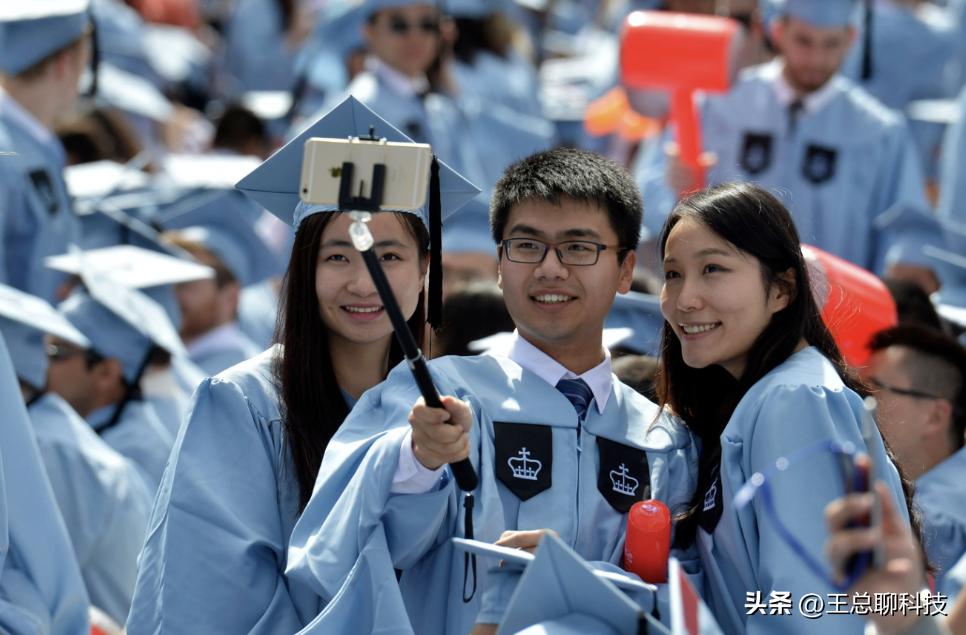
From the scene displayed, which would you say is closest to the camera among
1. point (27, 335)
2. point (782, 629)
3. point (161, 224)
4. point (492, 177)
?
point (782, 629)

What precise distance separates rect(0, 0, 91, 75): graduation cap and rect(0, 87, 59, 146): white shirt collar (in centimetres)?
20

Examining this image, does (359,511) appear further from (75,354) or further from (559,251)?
(75,354)

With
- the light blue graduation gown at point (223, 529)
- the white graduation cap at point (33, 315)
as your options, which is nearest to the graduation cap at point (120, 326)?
the white graduation cap at point (33, 315)

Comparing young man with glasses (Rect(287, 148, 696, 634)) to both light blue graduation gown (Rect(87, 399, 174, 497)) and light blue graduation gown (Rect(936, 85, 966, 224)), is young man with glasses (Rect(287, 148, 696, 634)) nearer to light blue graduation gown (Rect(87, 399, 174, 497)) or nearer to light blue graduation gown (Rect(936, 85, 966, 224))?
light blue graduation gown (Rect(87, 399, 174, 497))

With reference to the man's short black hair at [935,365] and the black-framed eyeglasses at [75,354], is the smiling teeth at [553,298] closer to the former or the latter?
the man's short black hair at [935,365]

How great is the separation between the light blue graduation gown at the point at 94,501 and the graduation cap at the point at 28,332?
0.11 meters

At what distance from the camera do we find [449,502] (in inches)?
138

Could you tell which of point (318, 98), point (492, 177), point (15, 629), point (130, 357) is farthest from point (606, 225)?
point (318, 98)

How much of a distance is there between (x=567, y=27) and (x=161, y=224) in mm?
8066

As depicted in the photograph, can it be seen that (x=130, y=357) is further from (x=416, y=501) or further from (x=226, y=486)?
(x=416, y=501)

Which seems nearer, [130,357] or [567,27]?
[130,357]

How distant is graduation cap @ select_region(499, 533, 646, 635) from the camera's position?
3.02 meters

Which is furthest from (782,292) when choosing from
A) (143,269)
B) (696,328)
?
(143,269)

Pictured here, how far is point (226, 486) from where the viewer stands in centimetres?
378
